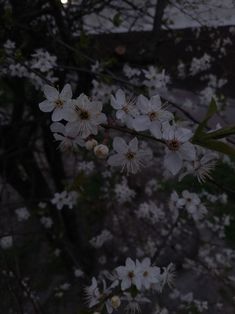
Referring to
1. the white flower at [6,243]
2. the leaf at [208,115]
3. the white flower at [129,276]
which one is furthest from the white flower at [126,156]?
the white flower at [6,243]

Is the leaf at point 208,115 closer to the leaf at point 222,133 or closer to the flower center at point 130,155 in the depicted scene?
the leaf at point 222,133

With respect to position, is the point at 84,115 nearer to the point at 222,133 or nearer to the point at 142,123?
the point at 142,123

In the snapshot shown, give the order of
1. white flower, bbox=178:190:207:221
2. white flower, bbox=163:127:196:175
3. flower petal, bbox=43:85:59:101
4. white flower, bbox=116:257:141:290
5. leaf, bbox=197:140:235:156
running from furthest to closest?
white flower, bbox=178:190:207:221 < white flower, bbox=116:257:141:290 < flower petal, bbox=43:85:59:101 < white flower, bbox=163:127:196:175 < leaf, bbox=197:140:235:156

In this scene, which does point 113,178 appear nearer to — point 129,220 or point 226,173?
point 129,220

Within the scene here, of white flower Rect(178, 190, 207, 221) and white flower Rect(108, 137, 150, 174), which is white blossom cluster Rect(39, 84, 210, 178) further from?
white flower Rect(178, 190, 207, 221)

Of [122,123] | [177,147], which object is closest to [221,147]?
[177,147]

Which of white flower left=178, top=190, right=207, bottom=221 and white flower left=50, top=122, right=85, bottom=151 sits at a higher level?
white flower left=178, top=190, right=207, bottom=221

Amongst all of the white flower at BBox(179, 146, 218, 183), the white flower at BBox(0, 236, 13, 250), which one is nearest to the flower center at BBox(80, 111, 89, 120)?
the white flower at BBox(179, 146, 218, 183)
